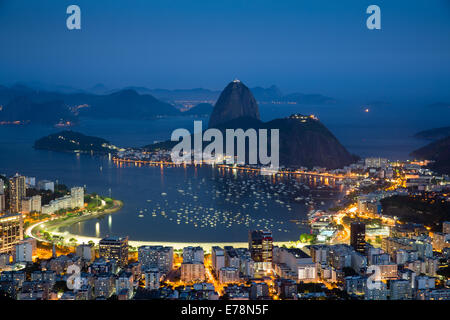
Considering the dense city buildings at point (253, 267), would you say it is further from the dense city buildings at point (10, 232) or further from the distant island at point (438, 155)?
the distant island at point (438, 155)

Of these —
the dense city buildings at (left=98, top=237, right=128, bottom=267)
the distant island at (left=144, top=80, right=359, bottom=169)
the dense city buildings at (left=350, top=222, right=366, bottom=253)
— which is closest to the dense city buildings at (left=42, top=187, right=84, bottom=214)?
the dense city buildings at (left=98, top=237, right=128, bottom=267)

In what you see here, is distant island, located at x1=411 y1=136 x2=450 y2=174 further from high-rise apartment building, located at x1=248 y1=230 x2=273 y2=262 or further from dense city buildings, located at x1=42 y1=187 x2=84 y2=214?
dense city buildings, located at x1=42 y1=187 x2=84 y2=214

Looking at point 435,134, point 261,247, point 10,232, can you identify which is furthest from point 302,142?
point 10,232

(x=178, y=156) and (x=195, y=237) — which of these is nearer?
(x=195, y=237)

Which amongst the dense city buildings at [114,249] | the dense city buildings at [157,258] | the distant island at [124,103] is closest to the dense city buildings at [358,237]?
the dense city buildings at [157,258]

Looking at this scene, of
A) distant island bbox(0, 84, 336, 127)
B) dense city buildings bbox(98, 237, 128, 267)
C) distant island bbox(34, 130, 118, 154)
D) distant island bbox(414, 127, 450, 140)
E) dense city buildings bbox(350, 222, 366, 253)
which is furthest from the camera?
distant island bbox(0, 84, 336, 127)

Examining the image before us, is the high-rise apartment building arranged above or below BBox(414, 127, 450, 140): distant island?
below

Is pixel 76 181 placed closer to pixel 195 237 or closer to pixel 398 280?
pixel 195 237
